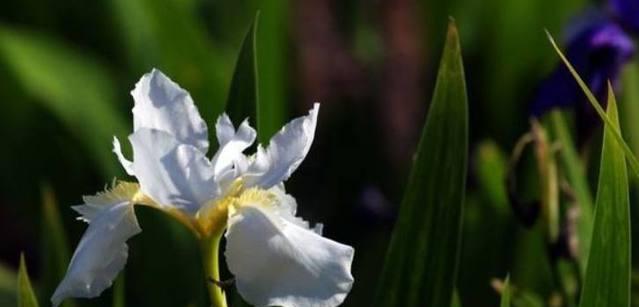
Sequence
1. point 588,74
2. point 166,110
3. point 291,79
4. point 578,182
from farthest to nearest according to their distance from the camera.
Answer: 1. point 291,79
2. point 578,182
3. point 588,74
4. point 166,110

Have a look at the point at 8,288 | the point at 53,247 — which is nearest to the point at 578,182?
the point at 53,247

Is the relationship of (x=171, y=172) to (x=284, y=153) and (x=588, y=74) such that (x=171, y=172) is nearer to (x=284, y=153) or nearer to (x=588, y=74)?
(x=284, y=153)

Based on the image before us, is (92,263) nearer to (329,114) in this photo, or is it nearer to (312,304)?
(312,304)

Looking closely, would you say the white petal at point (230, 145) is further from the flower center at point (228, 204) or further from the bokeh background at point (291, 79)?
the bokeh background at point (291, 79)

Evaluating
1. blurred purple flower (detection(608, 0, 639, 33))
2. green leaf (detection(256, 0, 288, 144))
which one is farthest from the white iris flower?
green leaf (detection(256, 0, 288, 144))

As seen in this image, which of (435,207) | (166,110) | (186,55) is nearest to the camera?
(166,110)

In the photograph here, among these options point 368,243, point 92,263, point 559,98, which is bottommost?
point 368,243

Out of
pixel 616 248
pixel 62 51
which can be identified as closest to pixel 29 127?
pixel 62 51
